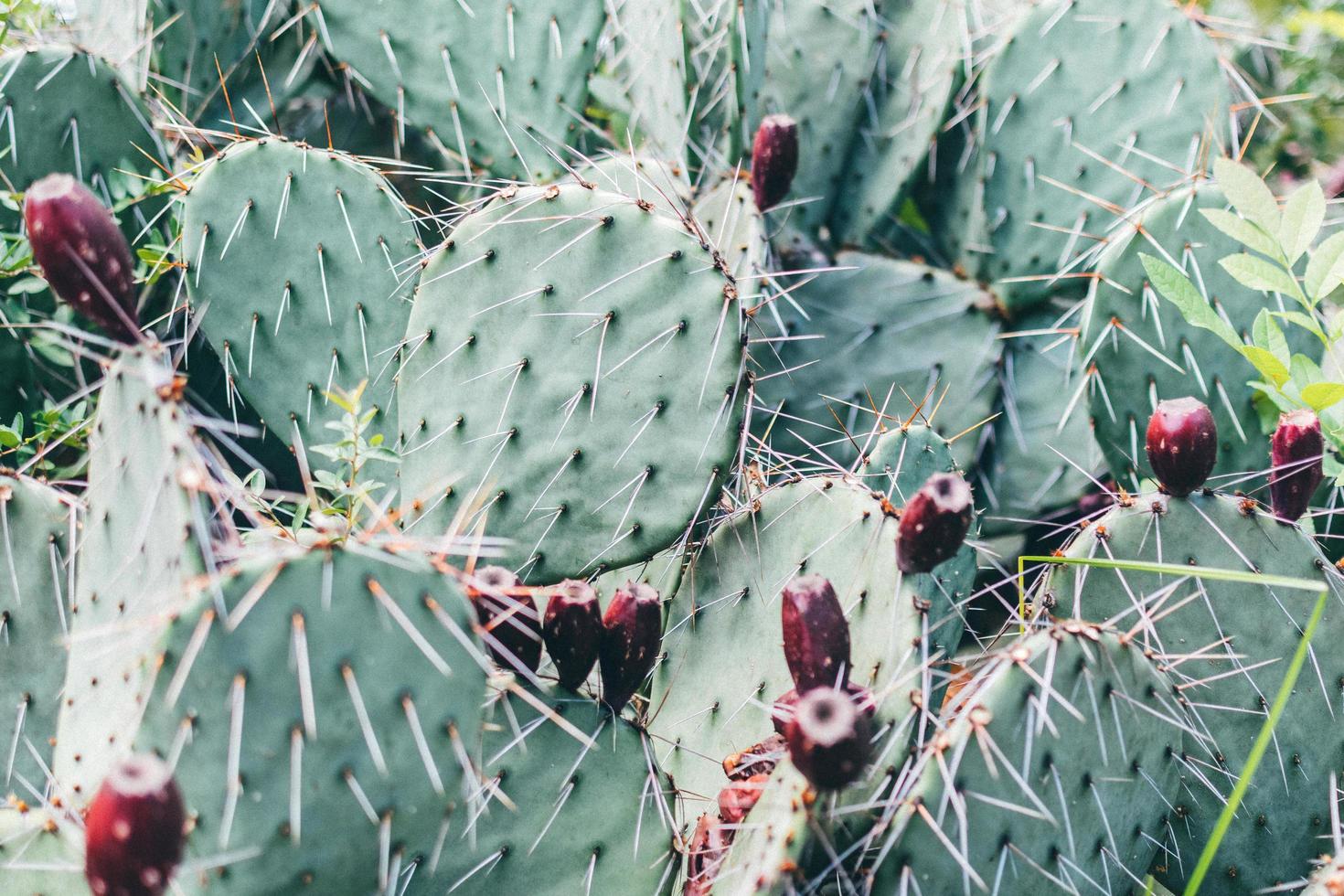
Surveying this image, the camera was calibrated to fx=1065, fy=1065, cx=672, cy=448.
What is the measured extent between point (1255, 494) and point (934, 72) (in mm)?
1043

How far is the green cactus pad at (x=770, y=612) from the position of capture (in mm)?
1188

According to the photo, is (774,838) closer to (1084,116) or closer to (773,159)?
(773,159)

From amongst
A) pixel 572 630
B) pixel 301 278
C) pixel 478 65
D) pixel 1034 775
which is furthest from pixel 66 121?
pixel 1034 775

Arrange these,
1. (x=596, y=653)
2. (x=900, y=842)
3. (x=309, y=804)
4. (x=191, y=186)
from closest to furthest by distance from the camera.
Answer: (x=309, y=804)
(x=900, y=842)
(x=596, y=653)
(x=191, y=186)

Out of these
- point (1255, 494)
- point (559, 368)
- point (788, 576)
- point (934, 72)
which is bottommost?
point (1255, 494)

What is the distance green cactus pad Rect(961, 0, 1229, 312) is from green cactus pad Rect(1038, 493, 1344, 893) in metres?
0.77

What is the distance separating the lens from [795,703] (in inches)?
41.9

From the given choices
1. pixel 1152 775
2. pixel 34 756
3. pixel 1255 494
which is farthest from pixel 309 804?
pixel 1255 494

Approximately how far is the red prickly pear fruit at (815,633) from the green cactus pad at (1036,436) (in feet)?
3.07

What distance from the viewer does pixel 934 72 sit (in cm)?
217

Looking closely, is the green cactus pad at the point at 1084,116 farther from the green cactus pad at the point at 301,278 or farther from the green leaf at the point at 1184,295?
the green cactus pad at the point at 301,278

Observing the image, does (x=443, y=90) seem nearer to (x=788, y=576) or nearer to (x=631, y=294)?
(x=631, y=294)

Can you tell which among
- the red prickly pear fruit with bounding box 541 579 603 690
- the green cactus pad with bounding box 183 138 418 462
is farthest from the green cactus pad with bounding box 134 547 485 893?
the green cactus pad with bounding box 183 138 418 462

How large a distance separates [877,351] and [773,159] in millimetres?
484
